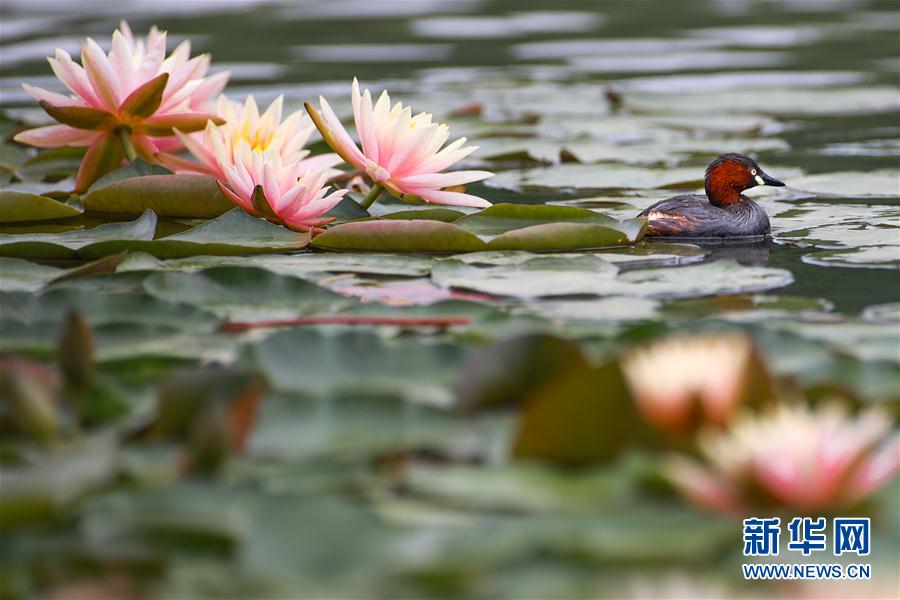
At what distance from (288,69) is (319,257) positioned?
562cm

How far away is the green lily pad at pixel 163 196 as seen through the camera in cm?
381

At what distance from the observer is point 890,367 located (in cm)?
213

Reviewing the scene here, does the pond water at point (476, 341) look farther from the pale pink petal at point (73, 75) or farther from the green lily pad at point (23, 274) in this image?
the pale pink petal at point (73, 75)

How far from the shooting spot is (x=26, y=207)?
374 cm

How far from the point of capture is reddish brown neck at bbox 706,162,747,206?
404 cm

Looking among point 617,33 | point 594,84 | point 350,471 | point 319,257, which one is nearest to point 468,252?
point 319,257

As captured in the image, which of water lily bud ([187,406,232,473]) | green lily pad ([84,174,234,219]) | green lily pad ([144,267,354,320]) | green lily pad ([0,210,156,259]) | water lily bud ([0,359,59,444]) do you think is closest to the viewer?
water lily bud ([187,406,232,473])

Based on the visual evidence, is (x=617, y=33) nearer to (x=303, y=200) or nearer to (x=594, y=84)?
(x=594, y=84)

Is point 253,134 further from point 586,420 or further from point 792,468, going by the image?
point 792,468

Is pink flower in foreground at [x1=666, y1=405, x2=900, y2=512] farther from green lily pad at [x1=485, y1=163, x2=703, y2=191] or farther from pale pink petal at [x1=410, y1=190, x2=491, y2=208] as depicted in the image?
green lily pad at [x1=485, y1=163, x2=703, y2=191]

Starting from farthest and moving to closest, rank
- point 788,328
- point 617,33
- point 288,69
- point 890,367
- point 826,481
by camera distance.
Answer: point 617,33
point 288,69
point 788,328
point 890,367
point 826,481

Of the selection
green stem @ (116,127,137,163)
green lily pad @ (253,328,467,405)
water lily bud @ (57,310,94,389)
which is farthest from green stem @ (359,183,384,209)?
water lily bud @ (57,310,94,389)

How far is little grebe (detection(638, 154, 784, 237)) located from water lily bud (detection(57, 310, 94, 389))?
213 centimetres

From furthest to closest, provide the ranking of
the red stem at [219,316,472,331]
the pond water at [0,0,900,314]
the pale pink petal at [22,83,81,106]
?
the pond water at [0,0,900,314] < the pale pink petal at [22,83,81,106] < the red stem at [219,316,472,331]
